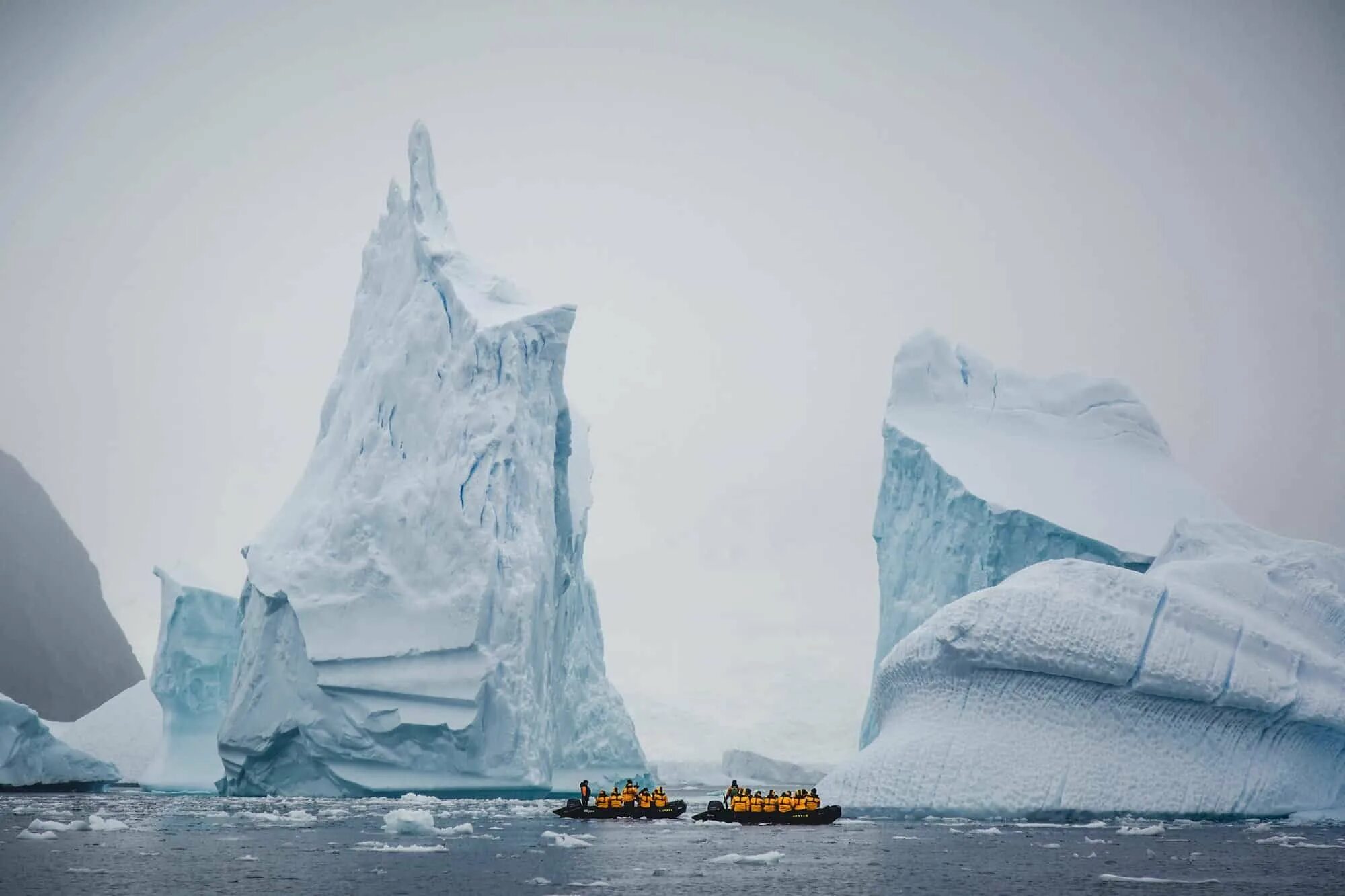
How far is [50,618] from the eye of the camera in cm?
6600

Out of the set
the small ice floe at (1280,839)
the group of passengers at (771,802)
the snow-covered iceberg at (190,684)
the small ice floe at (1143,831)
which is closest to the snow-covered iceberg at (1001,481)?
the group of passengers at (771,802)

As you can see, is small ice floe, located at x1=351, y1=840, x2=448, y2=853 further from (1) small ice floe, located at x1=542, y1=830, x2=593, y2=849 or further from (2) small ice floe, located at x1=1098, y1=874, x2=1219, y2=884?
(2) small ice floe, located at x1=1098, y1=874, x2=1219, y2=884

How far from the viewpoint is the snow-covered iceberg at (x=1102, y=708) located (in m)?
21.6

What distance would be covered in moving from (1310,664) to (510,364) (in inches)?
575

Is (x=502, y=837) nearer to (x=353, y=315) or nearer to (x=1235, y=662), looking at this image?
(x=1235, y=662)

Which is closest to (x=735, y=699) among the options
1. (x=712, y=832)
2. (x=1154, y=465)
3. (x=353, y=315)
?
(x=1154, y=465)

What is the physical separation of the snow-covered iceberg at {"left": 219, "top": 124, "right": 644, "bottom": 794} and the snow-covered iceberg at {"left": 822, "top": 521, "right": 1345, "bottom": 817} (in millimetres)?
6386

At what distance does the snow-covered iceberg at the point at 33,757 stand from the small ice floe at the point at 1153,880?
2439 cm

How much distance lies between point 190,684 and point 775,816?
636 inches

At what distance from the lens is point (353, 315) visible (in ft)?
102

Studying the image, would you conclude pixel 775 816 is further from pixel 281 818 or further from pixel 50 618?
pixel 50 618

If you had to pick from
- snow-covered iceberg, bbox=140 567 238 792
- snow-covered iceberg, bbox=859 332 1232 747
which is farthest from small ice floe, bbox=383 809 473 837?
snow-covered iceberg, bbox=140 567 238 792

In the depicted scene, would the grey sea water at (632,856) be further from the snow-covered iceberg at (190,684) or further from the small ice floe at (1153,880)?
the snow-covered iceberg at (190,684)

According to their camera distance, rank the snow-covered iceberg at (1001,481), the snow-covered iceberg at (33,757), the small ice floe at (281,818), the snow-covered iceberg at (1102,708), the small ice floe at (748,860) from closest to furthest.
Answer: the small ice floe at (748,860) → the small ice floe at (281,818) → the snow-covered iceberg at (1102,708) → the snow-covered iceberg at (1001,481) → the snow-covered iceberg at (33,757)
